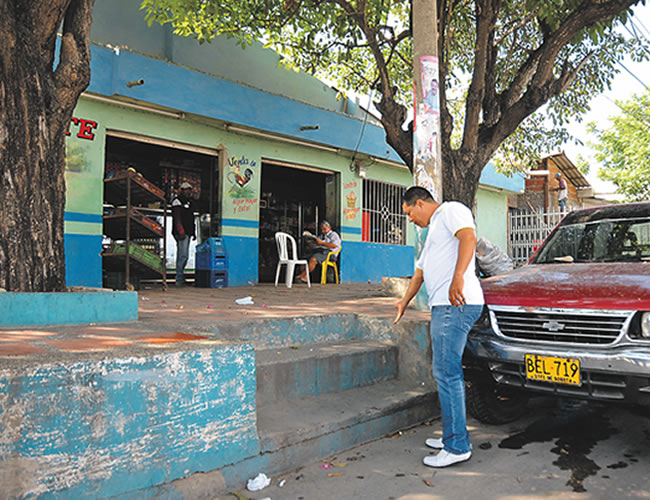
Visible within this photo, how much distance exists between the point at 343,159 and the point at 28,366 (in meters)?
10.8

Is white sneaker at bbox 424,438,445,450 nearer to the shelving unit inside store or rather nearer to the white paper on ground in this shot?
the white paper on ground

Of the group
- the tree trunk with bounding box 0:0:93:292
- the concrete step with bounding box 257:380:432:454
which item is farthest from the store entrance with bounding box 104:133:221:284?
the concrete step with bounding box 257:380:432:454

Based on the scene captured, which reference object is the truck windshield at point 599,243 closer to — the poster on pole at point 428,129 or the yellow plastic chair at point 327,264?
the poster on pole at point 428,129

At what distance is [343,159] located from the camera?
12.6 m

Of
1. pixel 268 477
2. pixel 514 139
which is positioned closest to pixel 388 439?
pixel 268 477

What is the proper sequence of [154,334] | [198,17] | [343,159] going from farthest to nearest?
[343,159], [198,17], [154,334]

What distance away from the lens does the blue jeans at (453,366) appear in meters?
3.17

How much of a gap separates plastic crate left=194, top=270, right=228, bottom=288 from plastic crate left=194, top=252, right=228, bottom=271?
0.08 metres

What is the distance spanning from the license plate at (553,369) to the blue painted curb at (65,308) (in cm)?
312

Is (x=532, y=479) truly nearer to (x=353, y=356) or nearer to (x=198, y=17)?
(x=353, y=356)

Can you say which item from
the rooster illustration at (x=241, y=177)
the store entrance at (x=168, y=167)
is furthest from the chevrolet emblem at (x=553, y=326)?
the rooster illustration at (x=241, y=177)

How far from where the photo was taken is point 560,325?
330cm

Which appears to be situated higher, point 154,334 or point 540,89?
point 540,89

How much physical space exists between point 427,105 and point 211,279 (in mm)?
5652
